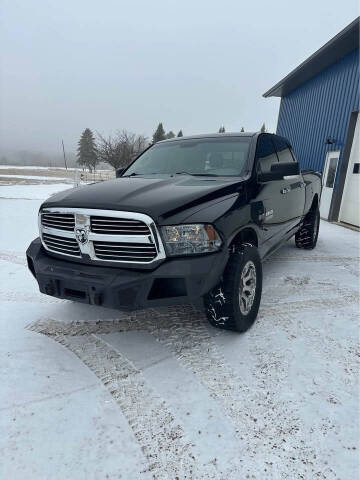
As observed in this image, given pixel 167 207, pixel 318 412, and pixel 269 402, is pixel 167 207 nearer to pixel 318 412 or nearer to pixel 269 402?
pixel 269 402

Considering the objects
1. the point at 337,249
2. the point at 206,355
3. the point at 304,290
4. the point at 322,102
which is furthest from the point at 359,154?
the point at 206,355

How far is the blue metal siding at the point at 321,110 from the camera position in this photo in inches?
356

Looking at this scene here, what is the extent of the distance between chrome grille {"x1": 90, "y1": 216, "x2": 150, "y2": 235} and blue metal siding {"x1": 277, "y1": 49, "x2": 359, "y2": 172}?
8.99 metres

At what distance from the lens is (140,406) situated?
192 centimetres

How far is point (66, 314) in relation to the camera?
3.06m

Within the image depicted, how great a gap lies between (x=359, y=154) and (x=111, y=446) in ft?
31.0

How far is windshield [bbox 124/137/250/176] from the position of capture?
123 inches

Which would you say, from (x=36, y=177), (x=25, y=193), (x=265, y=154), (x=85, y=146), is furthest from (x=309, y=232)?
(x=85, y=146)

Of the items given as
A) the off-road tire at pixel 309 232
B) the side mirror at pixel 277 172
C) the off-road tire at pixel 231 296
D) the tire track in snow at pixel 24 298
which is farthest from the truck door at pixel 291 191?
the tire track in snow at pixel 24 298

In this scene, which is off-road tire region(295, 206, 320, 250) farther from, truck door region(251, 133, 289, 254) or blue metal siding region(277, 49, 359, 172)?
blue metal siding region(277, 49, 359, 172)

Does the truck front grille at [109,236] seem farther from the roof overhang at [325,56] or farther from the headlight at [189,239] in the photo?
the roof overhang at [325,56]

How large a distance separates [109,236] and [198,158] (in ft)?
5.22

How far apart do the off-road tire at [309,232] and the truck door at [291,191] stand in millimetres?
908

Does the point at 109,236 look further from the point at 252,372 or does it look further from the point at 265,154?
the point at 265,154
